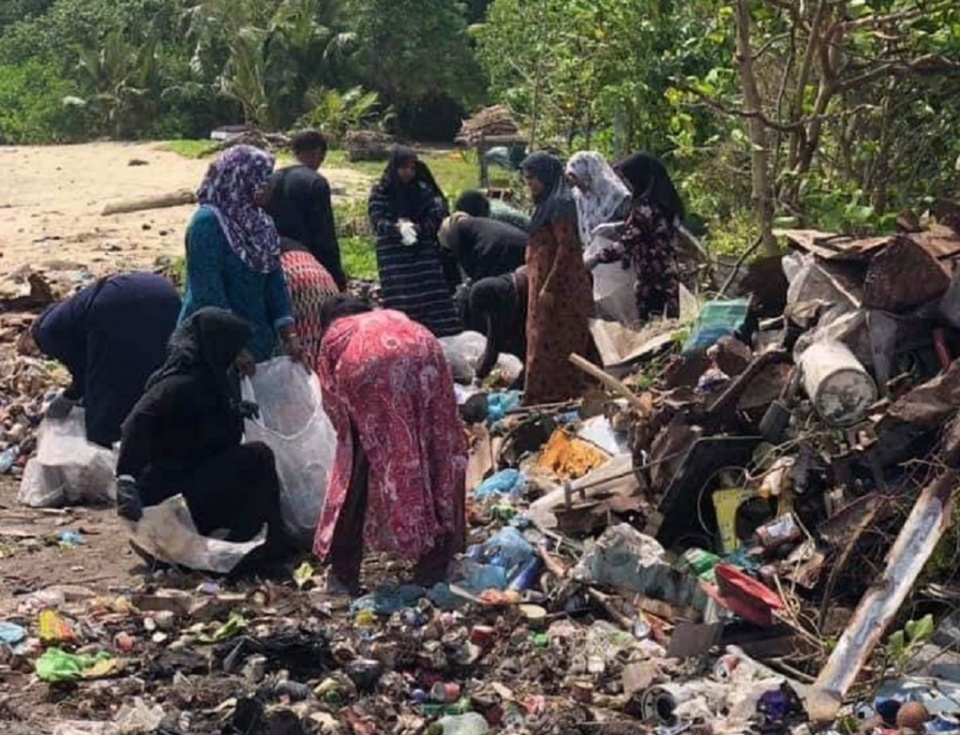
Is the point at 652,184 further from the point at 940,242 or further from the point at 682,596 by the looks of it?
the point at 682,596

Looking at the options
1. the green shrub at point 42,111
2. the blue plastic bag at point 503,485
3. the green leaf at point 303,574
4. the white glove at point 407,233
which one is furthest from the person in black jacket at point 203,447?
the green shrub at point 42,111

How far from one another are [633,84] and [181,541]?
258 inches

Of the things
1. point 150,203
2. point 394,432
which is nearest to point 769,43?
point 394,432

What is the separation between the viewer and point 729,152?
441 inches

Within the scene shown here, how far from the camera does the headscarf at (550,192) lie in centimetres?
891

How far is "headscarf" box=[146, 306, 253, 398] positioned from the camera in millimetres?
6785

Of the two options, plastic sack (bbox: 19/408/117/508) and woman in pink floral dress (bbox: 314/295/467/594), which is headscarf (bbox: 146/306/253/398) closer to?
woman in pink floral dress (bbox: 314/295/467/594)

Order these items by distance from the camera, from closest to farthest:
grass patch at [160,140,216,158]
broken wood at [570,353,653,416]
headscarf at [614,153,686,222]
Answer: broken wood at [570,353,653,416] < headscarf at [614,153,686,222] < grass patch at [160,140,216,158]

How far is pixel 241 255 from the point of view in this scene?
7883mm

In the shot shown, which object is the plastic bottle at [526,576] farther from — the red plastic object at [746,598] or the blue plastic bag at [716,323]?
the blue plastic bag at [716,323]

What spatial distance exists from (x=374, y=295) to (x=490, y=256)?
2.53 m

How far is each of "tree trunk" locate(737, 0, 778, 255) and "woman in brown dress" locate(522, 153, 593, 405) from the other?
103cm

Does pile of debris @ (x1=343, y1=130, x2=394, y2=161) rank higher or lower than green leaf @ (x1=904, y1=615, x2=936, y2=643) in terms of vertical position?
higher

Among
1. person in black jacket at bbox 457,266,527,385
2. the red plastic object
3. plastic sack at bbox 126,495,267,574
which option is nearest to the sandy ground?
person in black jacket at bbox 457,266,527,385
